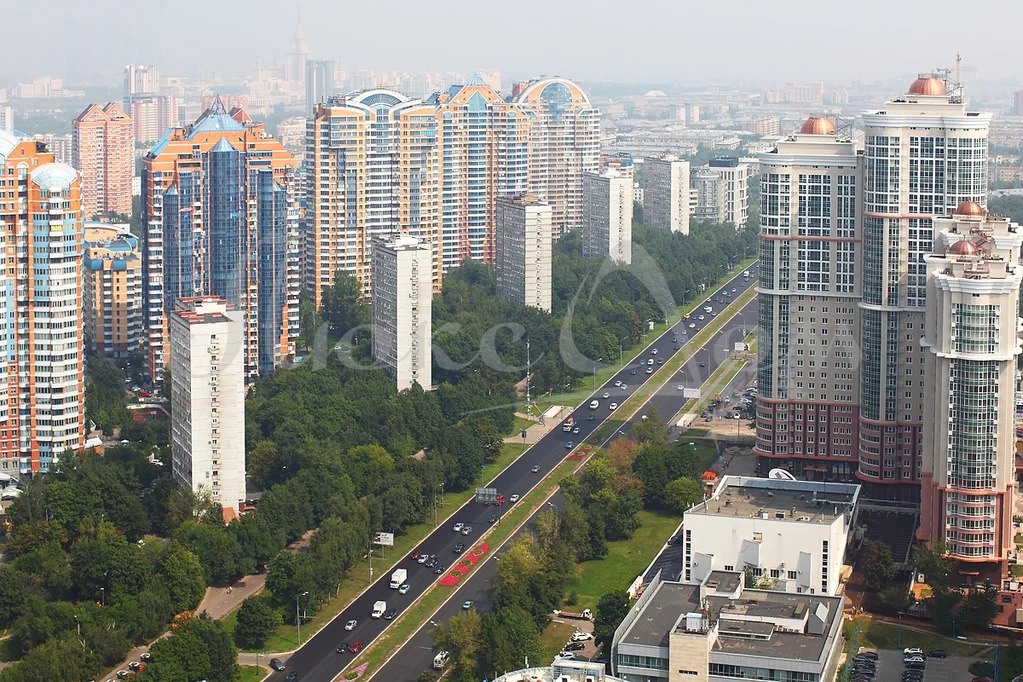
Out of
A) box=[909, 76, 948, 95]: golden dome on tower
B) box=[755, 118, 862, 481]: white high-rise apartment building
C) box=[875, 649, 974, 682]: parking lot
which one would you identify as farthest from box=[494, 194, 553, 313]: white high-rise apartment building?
box=[875, 649, 974, 682]: parking lot

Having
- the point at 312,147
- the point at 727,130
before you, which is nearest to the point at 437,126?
the point at 312,147

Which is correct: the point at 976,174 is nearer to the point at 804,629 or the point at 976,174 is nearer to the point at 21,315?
the point at 804,629

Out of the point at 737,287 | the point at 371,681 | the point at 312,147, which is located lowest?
the point at 371,681

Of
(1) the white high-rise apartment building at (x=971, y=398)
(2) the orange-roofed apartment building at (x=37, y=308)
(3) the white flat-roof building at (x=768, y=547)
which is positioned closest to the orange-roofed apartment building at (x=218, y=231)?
(2) the orange-roofed apartment building at (x=37, y=308)

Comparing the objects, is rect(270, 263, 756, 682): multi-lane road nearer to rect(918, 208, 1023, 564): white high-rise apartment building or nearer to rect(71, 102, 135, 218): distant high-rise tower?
rect(918, 208, 1023, 564): white high-rise apartment building

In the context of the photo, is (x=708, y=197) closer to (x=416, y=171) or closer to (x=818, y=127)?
(x=416, y=171)

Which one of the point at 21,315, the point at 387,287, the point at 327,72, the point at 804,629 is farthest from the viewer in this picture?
the point at 327,72
